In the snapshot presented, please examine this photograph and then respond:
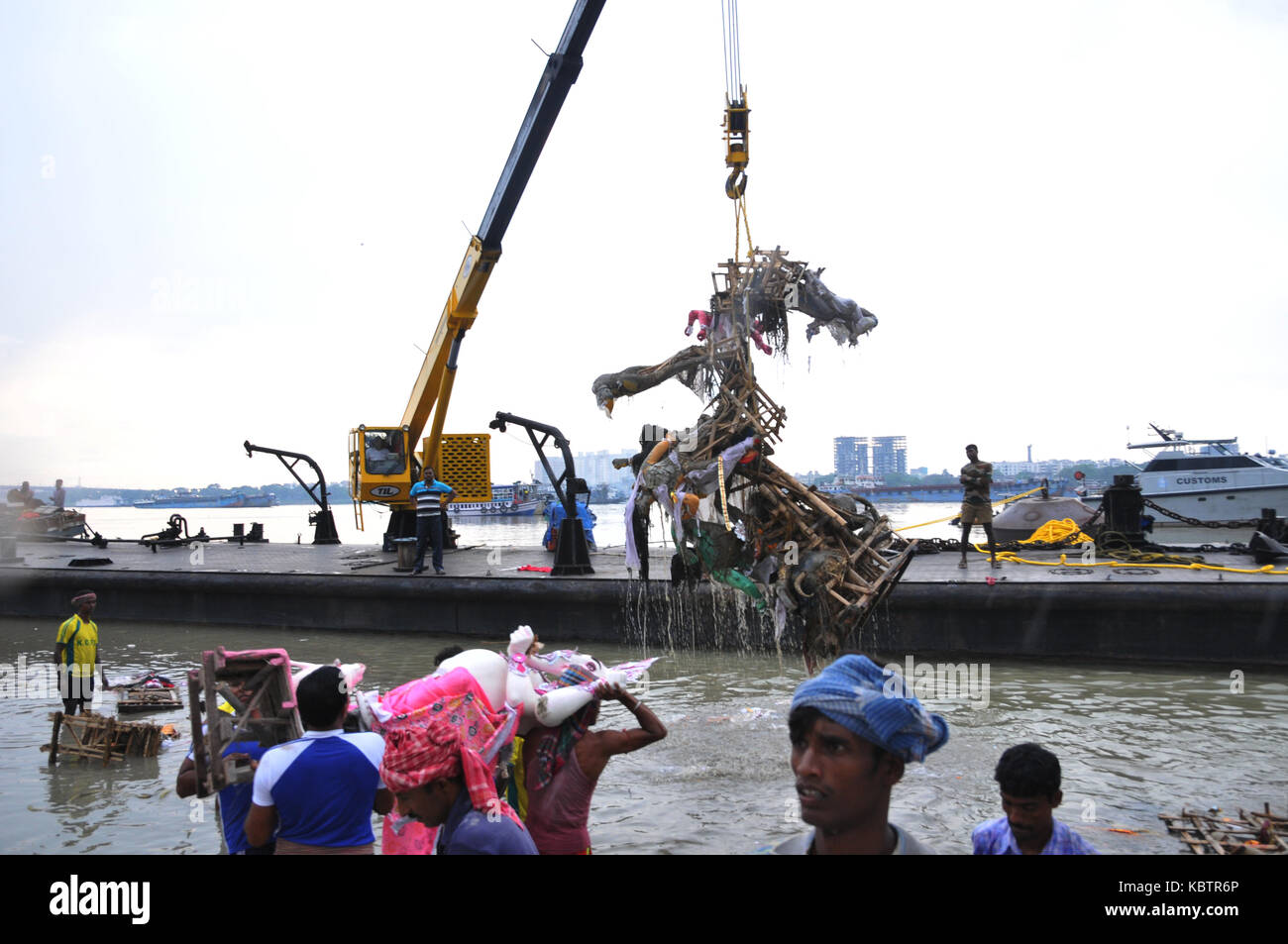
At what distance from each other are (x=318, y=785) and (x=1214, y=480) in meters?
36.7

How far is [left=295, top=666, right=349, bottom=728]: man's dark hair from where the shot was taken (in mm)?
3930

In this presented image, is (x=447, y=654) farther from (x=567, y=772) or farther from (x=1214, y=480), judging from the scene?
(x=1214, y=480)

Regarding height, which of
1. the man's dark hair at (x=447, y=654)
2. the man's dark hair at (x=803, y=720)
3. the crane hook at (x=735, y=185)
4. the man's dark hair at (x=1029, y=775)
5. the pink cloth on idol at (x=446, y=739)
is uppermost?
the crane hook at (x=735, y=185)

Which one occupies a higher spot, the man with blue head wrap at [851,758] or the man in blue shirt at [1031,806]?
the man with blue head wrap at [851,758]

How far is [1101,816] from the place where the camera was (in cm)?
767

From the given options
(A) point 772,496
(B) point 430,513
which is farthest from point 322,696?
(B) point 430,513

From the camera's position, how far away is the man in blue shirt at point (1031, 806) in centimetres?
359

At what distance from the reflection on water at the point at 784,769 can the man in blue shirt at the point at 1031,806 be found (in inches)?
140

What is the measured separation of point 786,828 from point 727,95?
7.78 metres

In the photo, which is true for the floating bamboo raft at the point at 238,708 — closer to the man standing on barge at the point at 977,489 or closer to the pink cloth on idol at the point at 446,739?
the pink cloth on idol at the point at 446,739

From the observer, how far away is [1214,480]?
34.0 m

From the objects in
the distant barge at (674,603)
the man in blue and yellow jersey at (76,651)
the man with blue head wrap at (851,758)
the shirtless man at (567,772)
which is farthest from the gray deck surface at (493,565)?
the man with blue head wrap at (851,758)
